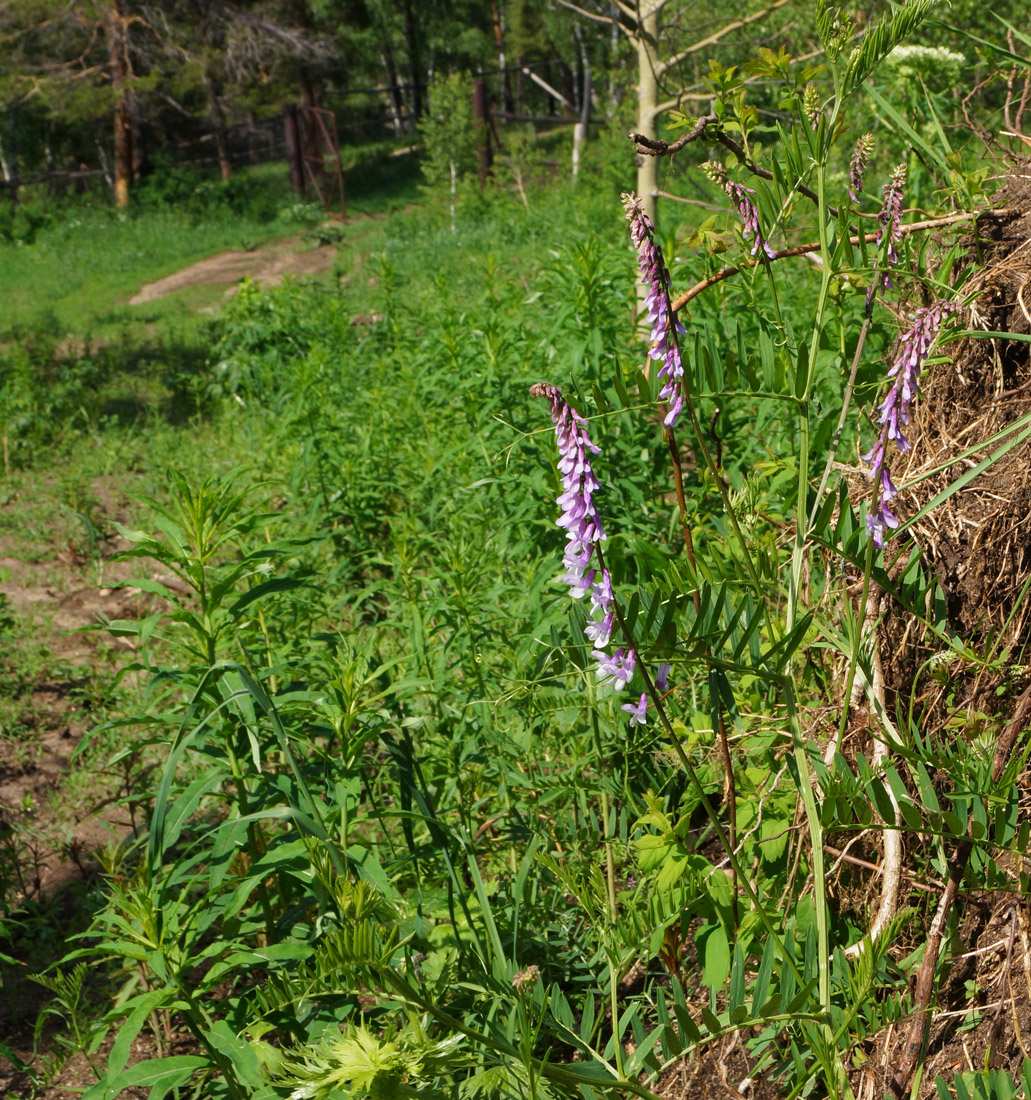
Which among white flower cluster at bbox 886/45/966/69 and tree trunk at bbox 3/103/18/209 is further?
tree trunk at bbox 3/103/18/209

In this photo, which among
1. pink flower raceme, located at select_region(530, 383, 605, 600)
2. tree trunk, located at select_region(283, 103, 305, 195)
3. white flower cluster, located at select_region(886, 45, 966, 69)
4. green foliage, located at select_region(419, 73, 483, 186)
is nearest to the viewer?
pink flower raceme, located at select_region(530, 383, 605, 600)

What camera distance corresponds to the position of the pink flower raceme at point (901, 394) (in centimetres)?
166

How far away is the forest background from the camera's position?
168 centimetres

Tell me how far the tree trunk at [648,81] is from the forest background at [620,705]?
0.27ft

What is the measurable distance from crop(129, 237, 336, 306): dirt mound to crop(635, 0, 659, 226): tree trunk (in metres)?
9.87

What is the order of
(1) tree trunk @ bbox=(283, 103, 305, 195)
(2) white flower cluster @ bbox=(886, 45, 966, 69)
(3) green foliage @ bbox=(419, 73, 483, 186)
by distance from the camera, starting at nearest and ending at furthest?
(2) white flower cluster @ bbox=(886, 45, 966, 69), (3) green foliage @ bbox=(419, 73, 483, 186), (1) tree trunk @ bbox=(283, 103, 305, 195)

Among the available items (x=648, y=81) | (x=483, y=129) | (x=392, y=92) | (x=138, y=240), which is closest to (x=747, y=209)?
(x=648, y=81)

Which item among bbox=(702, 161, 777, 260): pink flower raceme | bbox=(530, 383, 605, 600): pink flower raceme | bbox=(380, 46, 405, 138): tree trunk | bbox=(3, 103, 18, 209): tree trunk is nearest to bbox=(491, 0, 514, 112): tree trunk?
bbox=(380, 46, 405, 138): tree trunk

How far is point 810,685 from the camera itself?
246 cm

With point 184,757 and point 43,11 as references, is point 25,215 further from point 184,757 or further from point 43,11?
→ point 184,757

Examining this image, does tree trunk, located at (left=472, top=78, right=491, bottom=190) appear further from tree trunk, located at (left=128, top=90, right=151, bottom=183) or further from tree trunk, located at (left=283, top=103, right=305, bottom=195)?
tree trunk, located at (left=128, top=90, right=151, bottom=183)

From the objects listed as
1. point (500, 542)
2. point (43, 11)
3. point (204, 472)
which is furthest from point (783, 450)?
point (43, 11)

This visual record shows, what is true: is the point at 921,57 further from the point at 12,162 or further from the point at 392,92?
the point at 392,92

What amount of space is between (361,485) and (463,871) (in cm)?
214
